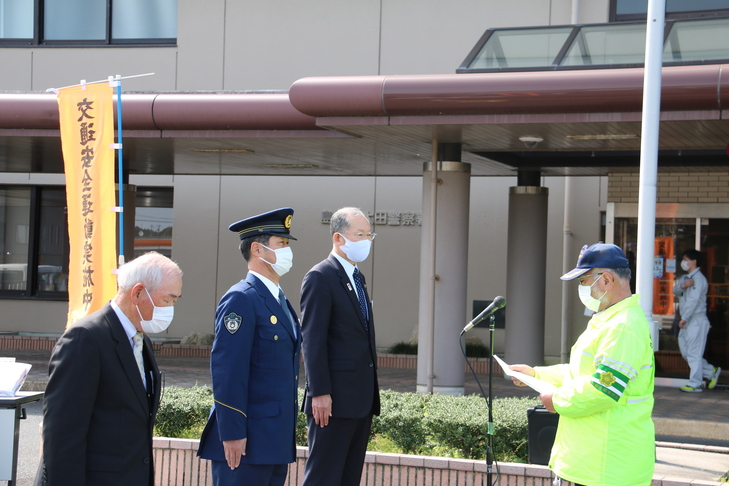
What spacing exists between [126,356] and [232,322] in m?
0.91

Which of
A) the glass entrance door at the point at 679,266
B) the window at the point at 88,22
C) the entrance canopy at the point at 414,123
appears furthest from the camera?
the window at the point at 88,22

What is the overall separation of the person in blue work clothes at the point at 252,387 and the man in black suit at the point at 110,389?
612mm

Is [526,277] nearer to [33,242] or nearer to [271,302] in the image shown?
[271,302]

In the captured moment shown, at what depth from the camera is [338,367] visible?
16.3 feet

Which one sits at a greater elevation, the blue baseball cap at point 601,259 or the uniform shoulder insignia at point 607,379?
the blue baseball cap at point 601,259

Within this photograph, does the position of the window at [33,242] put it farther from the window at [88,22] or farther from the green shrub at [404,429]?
the green shrub at [404,429]

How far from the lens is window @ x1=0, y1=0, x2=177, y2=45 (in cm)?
1571

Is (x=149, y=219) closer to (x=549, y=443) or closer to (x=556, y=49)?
(x=556, y=49)

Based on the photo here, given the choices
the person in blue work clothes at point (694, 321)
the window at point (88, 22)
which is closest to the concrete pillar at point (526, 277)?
the person in blue work clothes at point (694, 321)

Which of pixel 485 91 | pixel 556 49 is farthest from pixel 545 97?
pixel 556 49

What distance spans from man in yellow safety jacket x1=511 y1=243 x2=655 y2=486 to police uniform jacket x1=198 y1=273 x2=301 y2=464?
1356 millimetres

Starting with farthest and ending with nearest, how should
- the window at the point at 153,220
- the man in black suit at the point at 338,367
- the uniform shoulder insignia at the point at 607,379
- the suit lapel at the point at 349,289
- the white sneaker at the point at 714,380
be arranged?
the window at the point at 153,220 → the white sneaker at the point at 714,380 → the suit lapel at the point at 349,289 → the man in black suit at the point at 338,367 → the uniform shoulder insignia at the point at 607,379

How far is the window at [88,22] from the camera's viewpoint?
15.7m

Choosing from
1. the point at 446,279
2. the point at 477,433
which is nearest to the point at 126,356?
the point at 477,433
